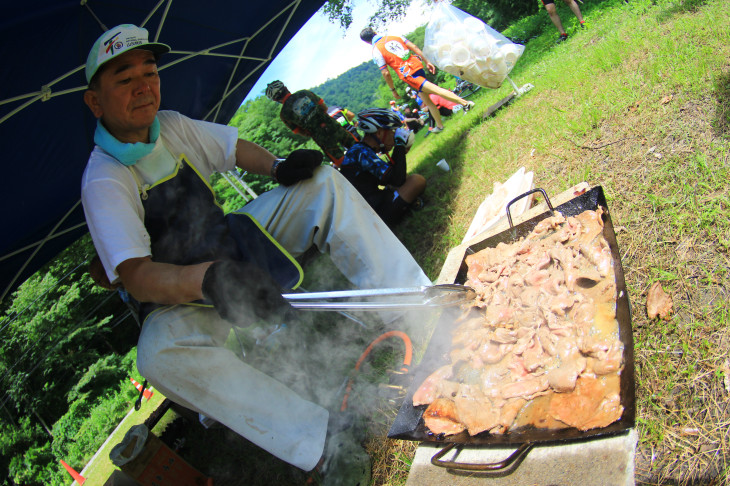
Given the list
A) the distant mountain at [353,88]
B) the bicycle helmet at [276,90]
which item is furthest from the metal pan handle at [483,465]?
the distant mountain at [353,88]

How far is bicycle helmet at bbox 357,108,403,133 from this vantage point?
13.2 ft

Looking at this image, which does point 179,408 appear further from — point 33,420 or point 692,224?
point 33,420

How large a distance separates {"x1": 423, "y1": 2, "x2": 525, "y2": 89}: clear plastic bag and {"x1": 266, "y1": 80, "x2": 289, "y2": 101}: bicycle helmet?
2.19m

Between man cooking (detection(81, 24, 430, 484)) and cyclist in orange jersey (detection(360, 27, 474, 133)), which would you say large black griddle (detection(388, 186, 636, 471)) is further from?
cyclist in orange jersey (detection(360, 27, 474, 133))

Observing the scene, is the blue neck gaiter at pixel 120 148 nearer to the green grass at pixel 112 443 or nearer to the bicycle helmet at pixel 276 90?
the bicycle helmet at pixel 276 90

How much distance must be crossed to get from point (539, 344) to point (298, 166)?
1.78 metres

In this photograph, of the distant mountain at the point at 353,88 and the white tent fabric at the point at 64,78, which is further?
the distant mountain at the point at 353,88

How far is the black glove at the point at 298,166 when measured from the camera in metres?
2.58

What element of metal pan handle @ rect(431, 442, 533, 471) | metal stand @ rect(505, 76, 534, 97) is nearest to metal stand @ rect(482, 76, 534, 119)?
metal stand @ rect(505, 76, 534, 97)

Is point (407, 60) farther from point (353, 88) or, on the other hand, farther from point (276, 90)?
point (353, 88)

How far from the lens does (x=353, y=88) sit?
27.8m

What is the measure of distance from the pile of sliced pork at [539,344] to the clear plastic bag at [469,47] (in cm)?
373

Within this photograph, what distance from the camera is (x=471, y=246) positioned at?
2.40 metres

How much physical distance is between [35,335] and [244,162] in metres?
7.34
